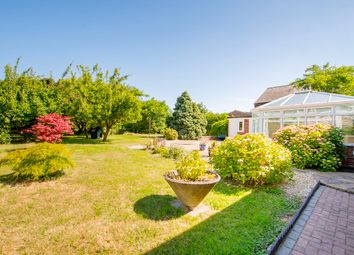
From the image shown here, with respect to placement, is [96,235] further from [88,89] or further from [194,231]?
[88,89]

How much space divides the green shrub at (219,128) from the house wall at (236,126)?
142 cm

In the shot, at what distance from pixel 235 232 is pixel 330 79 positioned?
73.3ft

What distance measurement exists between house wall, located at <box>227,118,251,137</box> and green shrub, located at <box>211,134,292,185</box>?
18.4 m

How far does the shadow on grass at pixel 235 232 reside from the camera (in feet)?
8.38

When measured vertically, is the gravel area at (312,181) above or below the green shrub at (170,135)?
below

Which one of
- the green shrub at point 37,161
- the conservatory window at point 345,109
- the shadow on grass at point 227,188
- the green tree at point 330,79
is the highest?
the green tree at point 330,79

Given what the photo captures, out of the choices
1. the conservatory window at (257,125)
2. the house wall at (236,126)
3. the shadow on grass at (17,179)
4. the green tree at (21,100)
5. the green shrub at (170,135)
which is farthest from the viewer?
the house wall at (236,126)

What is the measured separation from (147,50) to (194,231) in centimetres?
1042

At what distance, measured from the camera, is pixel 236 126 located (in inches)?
950

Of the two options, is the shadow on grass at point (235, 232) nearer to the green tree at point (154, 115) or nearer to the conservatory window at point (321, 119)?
the conservatory window at point (321, 119)

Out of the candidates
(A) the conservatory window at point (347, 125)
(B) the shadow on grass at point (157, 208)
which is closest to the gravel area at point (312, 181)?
(A) the conservatory window at point (347, 125)

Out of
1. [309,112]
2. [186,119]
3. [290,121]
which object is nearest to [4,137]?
[186,119]

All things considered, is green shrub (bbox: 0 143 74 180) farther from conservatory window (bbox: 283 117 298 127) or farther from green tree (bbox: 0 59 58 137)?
conservatory window (bbox: 283 117 298 127)

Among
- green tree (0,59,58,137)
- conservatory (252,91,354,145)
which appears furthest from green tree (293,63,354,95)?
green tree (0,59,58,137)
